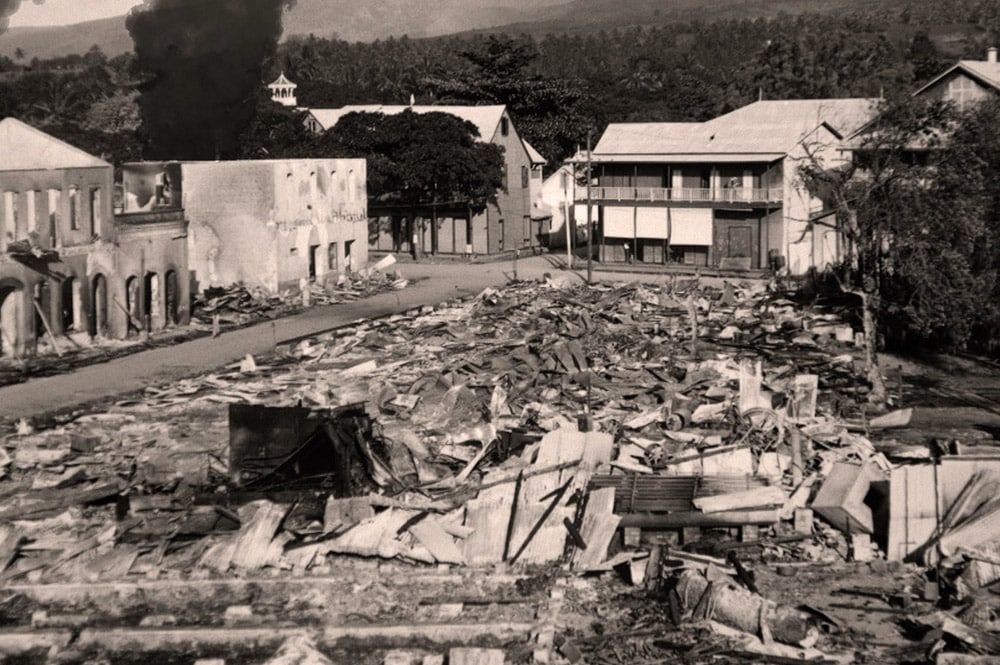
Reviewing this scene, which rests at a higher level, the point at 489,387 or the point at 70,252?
the point at 70,252

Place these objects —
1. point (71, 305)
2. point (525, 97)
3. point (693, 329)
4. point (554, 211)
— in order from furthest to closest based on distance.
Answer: point (525, 97)
point (554, 211)
point (693, 329)
point (71, 305)

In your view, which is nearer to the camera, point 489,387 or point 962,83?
point 489,387

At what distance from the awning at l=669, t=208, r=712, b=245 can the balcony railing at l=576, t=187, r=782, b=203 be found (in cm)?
45

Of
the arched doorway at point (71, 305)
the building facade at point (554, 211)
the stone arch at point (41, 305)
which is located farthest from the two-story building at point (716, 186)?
the stone arch at point (41, 305)

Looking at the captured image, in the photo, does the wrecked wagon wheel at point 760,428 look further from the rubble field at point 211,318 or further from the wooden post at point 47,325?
the wooden post at point 47,325

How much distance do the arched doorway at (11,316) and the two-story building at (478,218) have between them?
2614cm

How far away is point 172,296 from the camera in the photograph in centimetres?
3681

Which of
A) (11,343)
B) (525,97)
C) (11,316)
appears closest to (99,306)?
(11,316)

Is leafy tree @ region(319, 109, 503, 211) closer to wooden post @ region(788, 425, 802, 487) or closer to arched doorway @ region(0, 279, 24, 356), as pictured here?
arched doorway @ region(0, 279, 24, 356)

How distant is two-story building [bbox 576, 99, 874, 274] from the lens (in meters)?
50.2

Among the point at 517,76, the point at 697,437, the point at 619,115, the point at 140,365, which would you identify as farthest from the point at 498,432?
the point at 619,115

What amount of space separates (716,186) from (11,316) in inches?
1152

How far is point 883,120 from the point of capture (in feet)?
98.5

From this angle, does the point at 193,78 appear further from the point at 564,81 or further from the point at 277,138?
the point at 564,81
